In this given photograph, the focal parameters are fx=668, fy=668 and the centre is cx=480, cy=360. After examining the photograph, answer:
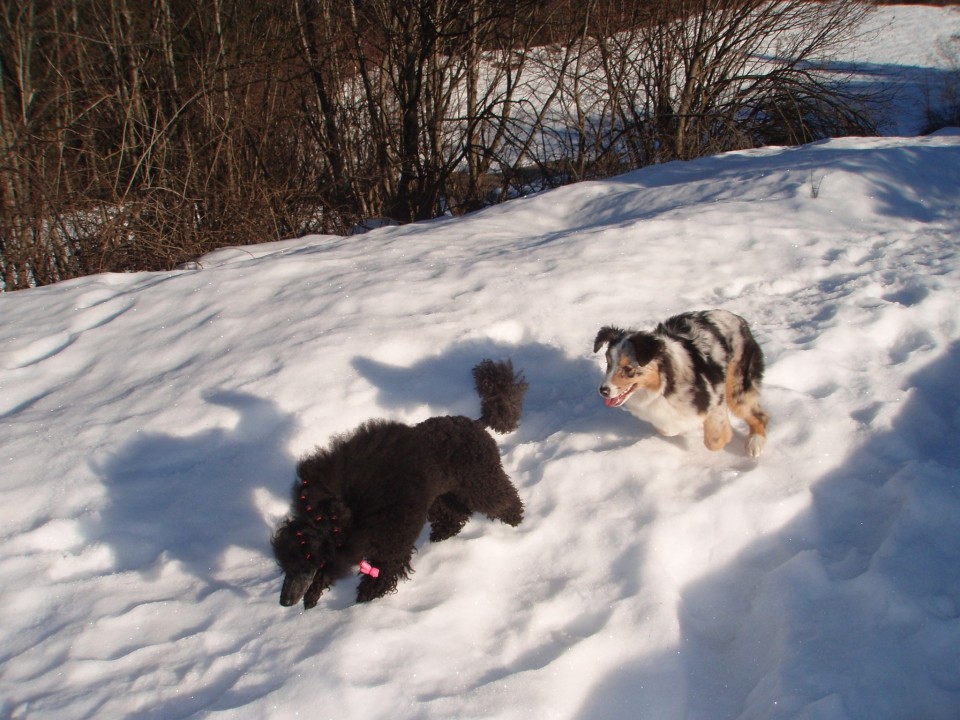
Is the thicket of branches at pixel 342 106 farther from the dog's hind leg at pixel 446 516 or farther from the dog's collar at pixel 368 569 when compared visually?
the dog's collar at pixel 368 569

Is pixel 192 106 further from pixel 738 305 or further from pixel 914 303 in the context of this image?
pixel 914 303

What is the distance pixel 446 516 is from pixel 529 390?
1.43m

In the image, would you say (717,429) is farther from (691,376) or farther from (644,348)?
(644,348)

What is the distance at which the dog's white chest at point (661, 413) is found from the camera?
12.5ft

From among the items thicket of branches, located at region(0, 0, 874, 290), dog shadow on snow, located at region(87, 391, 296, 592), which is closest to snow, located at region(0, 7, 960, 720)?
dog shadow on snow, located at region(87, 391, 296, 592)

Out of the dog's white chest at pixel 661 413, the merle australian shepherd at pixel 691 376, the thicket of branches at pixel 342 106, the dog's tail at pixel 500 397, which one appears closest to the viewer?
the merle australian shepherd at pixel 691 376

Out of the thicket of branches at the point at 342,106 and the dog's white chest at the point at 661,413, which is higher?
the thicket of branches at the point at 342,106

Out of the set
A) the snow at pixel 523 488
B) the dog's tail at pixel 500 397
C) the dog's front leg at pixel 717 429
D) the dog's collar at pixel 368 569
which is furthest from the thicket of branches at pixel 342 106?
the dog's front leg at pixel 717 429

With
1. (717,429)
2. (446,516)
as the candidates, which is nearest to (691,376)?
(717,429)

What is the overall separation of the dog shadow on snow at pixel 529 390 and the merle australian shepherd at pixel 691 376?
405 millimetres

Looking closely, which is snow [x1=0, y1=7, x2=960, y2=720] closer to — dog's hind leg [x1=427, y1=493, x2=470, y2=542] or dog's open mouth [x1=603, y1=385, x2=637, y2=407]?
dog's hind leg [x1=427, y1=493, x2=470, y2=542]

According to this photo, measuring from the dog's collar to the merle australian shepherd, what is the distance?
5.02 feet

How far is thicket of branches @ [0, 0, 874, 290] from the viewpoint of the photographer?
7715 mm

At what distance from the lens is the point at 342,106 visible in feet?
34.7
